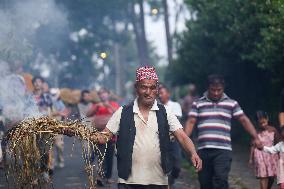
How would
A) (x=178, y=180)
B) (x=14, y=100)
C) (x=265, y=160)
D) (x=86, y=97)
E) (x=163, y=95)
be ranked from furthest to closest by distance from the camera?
(x=86, y=97) < (x=178, y=180) < (x=163, y=95) < (x=14, y=100) < (x=265, y=160)

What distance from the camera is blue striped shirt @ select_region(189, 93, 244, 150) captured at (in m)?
8.09

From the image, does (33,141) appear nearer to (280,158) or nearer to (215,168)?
(215,168)

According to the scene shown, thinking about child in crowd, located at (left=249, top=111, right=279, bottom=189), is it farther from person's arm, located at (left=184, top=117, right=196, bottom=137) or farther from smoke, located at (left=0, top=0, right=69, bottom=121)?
smoke, located at (left=0, top=0, right=69, bottom=121)

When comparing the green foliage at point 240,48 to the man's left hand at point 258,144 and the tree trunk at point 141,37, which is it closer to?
the man's left hand at point 258,144

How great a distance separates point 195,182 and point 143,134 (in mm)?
5820

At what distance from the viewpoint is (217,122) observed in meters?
8.15

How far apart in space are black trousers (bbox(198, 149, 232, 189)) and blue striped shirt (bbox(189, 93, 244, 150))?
91mm

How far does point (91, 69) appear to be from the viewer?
37500 mm

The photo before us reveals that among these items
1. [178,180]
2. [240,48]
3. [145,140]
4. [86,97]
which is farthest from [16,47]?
[145,140]

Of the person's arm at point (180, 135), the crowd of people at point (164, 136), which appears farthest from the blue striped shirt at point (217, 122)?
the person's arm at point (180, 135)

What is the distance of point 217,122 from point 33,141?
11.4 feet

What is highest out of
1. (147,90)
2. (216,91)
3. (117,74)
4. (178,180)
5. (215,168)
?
(117,74)

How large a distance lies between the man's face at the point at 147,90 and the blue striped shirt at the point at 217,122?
8.56ft

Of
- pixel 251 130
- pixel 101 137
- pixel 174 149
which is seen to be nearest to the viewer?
pixel 101 137
